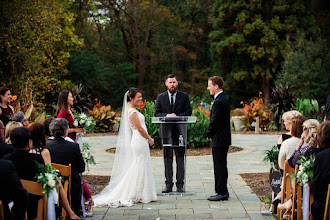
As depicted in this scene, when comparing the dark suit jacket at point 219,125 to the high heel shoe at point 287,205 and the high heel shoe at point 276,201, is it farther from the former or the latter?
the high heel shoe at point 287,205

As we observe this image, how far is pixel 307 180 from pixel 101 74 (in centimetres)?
2750

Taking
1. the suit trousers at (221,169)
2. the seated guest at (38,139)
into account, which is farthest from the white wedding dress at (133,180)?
the seated guest at (38,139)

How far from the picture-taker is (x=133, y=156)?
23.9 ft

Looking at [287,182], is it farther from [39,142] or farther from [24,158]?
[24,158]

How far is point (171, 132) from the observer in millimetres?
7504

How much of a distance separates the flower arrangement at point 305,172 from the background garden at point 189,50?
15.5 m

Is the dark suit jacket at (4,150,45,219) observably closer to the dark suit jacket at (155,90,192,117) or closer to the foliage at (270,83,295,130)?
the dark suit jacket at (155,90,192,117)

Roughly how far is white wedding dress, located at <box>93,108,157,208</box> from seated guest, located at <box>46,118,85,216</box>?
53.4 inches

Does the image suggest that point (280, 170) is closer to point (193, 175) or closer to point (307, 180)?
point (307, 180)

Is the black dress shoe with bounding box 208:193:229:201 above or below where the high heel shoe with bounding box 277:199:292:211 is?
below

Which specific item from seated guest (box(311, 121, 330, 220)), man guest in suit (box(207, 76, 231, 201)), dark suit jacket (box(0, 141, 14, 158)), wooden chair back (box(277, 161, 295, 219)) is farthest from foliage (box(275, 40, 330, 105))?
dark suit jacket (box(0, 141, 14, 158))

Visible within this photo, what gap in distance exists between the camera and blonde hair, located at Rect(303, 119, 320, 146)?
5039 millimetres

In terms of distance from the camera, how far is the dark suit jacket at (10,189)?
12.5 feet

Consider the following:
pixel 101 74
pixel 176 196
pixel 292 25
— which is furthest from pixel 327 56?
pixel 176 196
